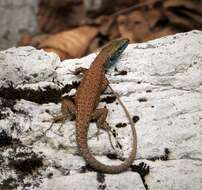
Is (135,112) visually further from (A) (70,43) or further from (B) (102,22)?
(B) (102,22)

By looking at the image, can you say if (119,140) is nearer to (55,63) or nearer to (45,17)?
(55,63)

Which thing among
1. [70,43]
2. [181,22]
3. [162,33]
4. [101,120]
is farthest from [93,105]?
[181,22]

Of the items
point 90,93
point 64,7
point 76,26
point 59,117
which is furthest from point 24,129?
point 64,7

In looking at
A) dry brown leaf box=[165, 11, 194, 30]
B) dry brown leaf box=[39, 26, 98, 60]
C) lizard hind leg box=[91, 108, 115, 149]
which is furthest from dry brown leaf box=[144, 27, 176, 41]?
lizard hind leg box=[91, 108, 115, 149]

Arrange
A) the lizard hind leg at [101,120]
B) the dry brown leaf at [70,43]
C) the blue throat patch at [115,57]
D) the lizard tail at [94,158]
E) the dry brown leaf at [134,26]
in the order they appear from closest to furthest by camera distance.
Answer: the lizard tail at [94,158] → the lizard hind leg at [101,120] → the blue throat patch at [115,57] → the dry brown leaf at [70,43] → the dry brown leaf at [134,26]

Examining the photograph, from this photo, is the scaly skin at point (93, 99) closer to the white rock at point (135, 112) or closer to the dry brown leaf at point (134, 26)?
the white rock at point (135, 112)

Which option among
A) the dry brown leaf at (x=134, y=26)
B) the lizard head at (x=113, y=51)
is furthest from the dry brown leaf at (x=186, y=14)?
the lizard head at (x=113, y=51)
